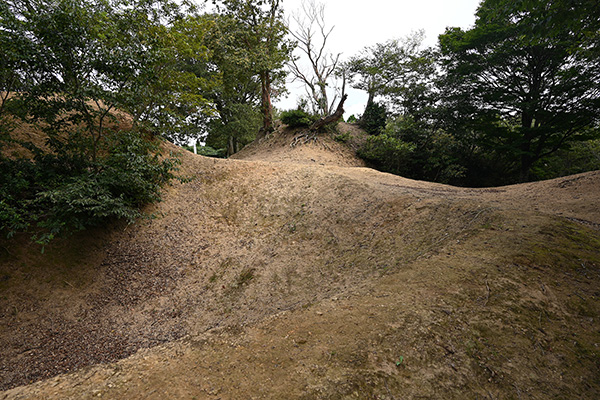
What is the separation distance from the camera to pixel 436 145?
14.6 metres

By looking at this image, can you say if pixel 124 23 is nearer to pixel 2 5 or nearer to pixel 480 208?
pixel 2 5

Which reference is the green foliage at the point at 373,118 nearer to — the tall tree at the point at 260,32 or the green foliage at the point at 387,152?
the green foliage at the point at 387,152

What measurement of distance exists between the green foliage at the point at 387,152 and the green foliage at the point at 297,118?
3.99 metres

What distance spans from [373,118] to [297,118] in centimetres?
606

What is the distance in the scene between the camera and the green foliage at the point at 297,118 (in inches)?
642

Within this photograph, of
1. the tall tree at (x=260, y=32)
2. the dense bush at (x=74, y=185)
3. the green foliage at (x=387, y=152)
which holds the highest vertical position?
the tall tree at (x=260, y=32)

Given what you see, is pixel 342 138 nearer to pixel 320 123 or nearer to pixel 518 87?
Answer: pixel 320 123

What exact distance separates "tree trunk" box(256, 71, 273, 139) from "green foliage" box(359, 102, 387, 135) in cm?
716

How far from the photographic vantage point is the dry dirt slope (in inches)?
98.6

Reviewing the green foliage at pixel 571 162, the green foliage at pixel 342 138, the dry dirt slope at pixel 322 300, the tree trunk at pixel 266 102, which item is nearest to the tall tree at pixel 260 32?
the tree trunk at pixel 266 102

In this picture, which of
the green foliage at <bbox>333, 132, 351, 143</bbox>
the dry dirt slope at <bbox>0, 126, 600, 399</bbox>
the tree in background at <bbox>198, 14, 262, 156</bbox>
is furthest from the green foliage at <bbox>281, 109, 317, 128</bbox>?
the dry dirt slope at <bbox>0, 126, 600, 399</bbox>

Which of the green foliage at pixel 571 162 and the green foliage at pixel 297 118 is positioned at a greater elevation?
the green foliage at pixel 297 118

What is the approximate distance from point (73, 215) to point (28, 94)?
279 cm

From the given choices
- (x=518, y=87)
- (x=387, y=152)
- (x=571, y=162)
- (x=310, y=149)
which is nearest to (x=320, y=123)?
(x=310, y=149)
